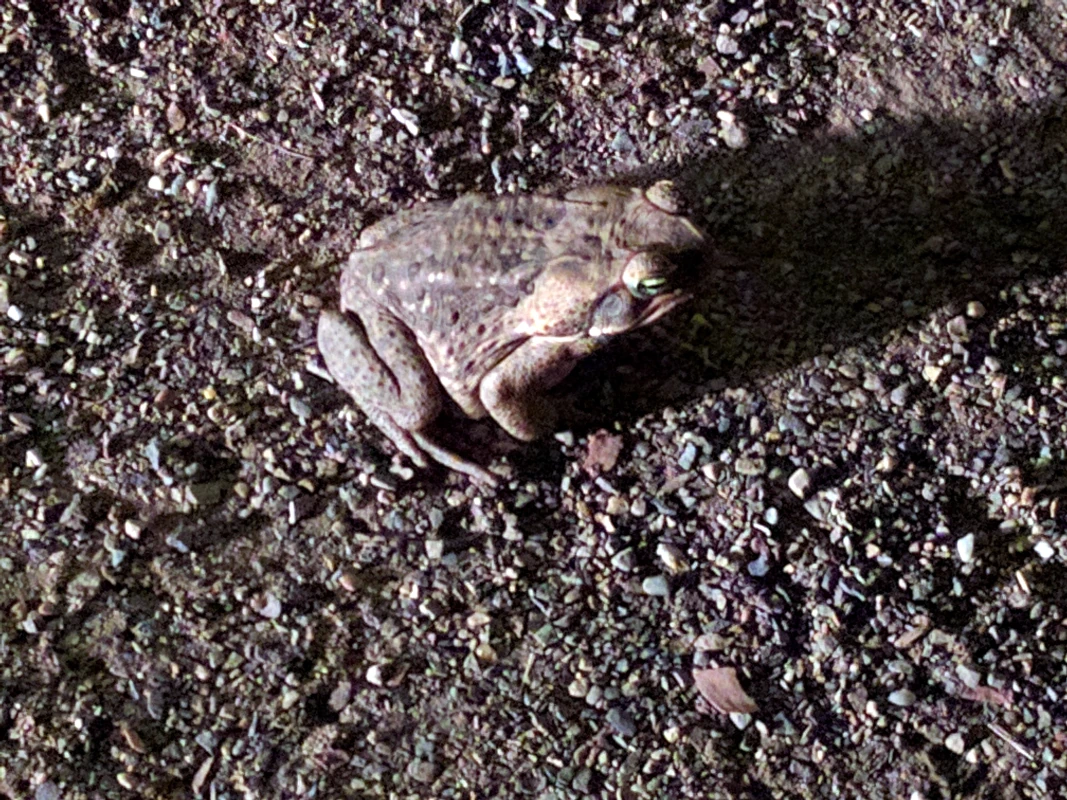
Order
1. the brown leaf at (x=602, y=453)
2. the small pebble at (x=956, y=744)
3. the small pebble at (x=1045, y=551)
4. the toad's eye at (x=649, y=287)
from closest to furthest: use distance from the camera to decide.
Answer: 1. the toad's eye at (x=649, y=287)
2. the small pebble at (x=956, y=744)
3. the small pebble at (x=1045, y=551)
4. the brown leaf at (x=602, y=453)

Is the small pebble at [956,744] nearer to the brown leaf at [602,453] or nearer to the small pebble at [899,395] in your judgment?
the small pebble at [899,395]

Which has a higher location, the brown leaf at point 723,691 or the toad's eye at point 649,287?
the toad's eye at point 649,287

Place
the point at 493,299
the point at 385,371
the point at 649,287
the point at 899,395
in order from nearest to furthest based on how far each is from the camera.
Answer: the point at 649,287 < the point at 493,299 < the point at 385,371 < the point at 899,395

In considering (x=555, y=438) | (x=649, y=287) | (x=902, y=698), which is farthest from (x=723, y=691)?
(x=649, y=287)

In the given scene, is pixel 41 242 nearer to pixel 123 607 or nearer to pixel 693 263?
pixel 123 607

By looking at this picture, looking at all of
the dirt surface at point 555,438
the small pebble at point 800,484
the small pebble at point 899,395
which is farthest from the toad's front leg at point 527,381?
the small pebble at point 899,395

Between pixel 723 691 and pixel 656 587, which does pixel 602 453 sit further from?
pixel 723 691
